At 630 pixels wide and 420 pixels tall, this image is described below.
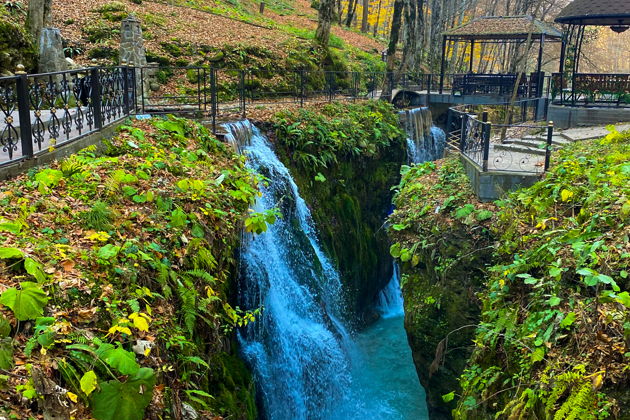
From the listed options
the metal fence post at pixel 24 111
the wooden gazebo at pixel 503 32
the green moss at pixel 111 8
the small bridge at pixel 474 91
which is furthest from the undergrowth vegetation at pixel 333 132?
the green moss at pixel 111 8

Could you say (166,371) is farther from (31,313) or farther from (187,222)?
(187,222)

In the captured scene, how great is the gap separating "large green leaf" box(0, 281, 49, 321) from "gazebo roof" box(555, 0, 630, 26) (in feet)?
65.6

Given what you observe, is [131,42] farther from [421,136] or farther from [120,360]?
[120,360]

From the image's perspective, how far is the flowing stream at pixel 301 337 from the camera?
8930mm

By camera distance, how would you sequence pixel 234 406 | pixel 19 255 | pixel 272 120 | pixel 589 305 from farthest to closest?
1. pixel 272 120
2. pixel 234 406
3. pixel 589 305
4. pixel 19 255

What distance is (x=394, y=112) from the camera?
20062 millimetres

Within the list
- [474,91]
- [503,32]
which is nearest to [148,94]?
[474,91]

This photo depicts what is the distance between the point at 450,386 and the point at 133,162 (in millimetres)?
6670

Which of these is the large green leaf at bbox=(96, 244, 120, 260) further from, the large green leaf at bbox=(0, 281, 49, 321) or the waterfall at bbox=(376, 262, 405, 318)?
the waterfall at bbox=(376, 262, 405, 318)

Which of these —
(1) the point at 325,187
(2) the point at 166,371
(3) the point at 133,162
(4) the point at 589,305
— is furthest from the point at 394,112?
(2) the point at 166,371

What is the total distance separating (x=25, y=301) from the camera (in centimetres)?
384

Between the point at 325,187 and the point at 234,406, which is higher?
the point at 325,187

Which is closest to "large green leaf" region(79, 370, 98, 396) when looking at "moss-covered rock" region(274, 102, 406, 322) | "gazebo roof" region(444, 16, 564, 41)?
"moss-covered rock" region(274, 102, 406, 322)

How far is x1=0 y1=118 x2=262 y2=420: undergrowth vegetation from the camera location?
369cm
